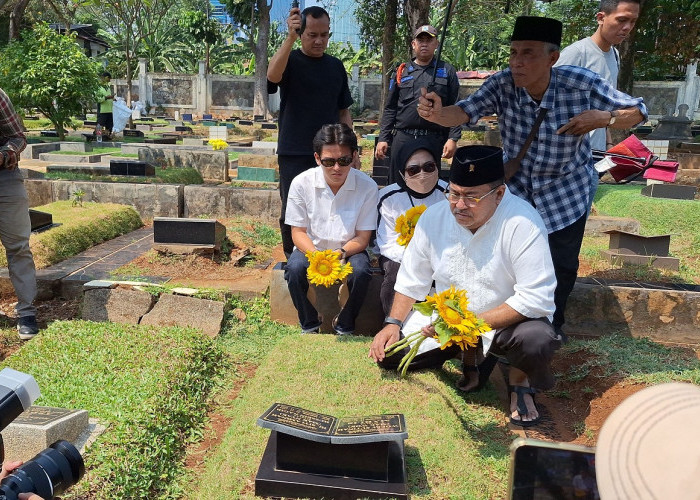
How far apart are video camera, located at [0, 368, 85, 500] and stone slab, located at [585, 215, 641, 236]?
6834 mm

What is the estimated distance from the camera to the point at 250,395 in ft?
11.6

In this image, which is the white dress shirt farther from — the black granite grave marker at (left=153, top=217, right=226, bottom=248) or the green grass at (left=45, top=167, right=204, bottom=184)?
the green grass at (left=45, top=167, right=204, bottom=184)

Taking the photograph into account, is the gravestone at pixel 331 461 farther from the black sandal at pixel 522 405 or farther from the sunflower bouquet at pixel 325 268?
the sunflower bouquet at pixel 325 268

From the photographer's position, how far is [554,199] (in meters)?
3.85

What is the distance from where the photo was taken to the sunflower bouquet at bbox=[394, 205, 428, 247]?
4.23m

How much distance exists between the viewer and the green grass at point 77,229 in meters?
6.05

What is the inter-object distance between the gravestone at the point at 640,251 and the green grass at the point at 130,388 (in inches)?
155

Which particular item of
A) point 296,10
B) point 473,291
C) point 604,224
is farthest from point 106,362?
point 604,224

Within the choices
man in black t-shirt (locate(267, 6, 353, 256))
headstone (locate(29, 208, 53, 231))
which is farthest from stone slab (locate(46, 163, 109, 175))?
man in black t-shirt (locate(267, 6, 353, 256))

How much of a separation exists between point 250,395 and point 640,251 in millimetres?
4303

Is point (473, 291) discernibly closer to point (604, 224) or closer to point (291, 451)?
point (291, 451)

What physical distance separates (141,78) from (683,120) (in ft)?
102

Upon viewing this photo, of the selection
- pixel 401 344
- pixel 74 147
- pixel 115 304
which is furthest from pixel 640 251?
pixel 74 147

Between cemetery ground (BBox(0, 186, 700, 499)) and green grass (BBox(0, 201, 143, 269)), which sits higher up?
green grass (BBox(0, 201, 143, 269))
